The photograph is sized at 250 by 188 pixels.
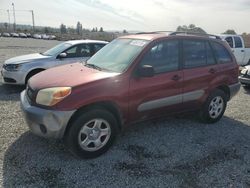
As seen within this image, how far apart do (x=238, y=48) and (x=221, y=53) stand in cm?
822

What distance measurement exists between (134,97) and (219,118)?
2.41 m

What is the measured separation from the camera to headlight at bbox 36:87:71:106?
11.8 ft

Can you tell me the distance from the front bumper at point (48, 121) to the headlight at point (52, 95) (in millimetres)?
115

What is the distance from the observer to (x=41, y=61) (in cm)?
770

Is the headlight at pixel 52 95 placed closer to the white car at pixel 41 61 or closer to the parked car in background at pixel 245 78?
the white car at pixel 41 61

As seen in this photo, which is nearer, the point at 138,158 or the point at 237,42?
the point at 138,158

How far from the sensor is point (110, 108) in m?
3.99

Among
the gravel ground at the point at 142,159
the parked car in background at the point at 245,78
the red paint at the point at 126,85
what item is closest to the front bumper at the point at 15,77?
the gravel ground at the point at 142,159

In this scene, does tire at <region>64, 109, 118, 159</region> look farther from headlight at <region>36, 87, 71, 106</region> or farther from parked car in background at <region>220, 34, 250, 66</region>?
parked car in background at <region>220, 34, 250, 66</region>

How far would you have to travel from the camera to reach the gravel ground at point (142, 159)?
11.2 ft

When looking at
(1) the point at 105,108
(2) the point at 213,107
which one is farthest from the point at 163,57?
(2) the point at 213,107

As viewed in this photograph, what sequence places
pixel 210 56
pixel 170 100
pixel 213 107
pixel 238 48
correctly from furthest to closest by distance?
pixel 238 48, pixel 213 107, pixel 210 56, pixel 170 100

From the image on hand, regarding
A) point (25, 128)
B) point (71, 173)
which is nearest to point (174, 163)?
point (71, 173)

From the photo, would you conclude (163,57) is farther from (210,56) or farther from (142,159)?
(142,159)
